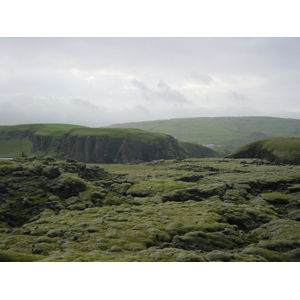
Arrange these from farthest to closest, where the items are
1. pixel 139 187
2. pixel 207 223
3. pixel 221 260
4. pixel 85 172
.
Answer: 1. pixel 85 172
2. pixel 139 187
3. pixel 207 223
4. pixel 221 260

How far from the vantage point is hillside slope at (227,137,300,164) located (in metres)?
151

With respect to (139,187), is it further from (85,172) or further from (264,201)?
(264,201)

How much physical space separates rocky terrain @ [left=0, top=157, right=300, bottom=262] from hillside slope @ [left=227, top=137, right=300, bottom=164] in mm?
102428

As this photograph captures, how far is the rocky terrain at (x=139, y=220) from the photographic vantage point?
25.1 metres

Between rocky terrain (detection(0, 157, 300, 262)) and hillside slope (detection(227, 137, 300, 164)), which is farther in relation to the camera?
hillside slope (detection(227, 137, 300, 164))

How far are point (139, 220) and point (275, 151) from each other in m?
152

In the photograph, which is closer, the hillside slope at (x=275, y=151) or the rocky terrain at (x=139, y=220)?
the rocky terrain at (x=139, y=220)

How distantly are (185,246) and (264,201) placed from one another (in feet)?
91.3

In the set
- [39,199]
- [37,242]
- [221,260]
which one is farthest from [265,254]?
[39,199]

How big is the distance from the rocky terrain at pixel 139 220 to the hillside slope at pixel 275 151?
336ft

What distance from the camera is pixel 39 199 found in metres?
41.2

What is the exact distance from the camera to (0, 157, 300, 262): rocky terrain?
25141 millimetres

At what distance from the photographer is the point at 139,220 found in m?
35.4

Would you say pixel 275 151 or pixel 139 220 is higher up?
pixel 275 151
